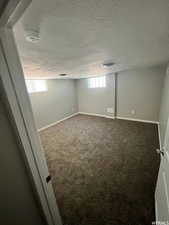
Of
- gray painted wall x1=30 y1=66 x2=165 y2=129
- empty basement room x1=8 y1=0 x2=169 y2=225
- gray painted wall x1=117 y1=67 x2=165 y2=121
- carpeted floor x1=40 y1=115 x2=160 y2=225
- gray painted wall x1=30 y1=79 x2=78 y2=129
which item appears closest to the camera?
empty basement room x1=8 y1=0 x2=169 y2=225

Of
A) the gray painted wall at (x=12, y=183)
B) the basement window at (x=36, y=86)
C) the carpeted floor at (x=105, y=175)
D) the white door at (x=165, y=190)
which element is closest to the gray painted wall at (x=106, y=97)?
the basement window at (x=36, y=86)

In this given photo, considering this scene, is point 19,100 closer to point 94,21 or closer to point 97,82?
point 94,21

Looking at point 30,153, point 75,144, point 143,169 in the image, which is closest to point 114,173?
point 143,169

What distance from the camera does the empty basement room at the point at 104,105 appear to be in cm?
70

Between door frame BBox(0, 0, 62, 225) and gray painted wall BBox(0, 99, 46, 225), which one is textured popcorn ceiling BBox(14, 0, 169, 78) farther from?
gray painted wall BBox(0, 99, 46, 225)

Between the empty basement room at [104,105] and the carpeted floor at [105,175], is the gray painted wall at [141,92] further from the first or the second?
the carpeted floor at [105,175]

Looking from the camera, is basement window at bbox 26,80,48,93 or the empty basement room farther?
basement window at bbox 26,80,48,93

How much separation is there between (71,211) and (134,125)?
3223mm

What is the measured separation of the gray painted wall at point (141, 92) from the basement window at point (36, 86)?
3054 millimetres

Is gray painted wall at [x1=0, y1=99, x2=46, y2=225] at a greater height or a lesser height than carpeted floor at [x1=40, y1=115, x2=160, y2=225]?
greater

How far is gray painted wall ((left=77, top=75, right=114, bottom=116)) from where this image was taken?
434 cm

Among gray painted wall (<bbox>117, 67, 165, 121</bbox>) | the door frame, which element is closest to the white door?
the door frame

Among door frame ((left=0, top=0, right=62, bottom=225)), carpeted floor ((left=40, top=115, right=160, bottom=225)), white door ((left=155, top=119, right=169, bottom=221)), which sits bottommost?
carpeted floor ((left=40, top=115, right=160, bottom=225))

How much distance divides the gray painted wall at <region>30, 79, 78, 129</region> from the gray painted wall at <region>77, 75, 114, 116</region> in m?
0.39
